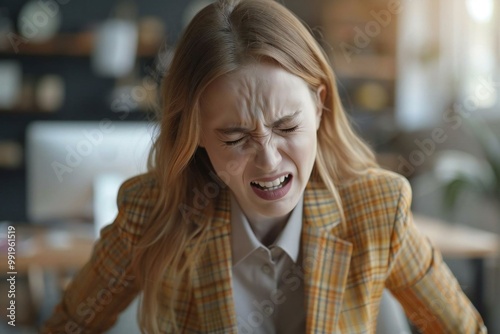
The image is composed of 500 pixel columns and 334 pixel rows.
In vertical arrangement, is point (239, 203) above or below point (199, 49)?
below

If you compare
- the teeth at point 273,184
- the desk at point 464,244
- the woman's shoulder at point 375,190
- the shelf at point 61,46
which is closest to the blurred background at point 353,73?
the shelf at point 61,46

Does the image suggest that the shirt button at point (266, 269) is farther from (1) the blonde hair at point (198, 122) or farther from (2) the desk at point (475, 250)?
(2) the desk at point (475, 250)

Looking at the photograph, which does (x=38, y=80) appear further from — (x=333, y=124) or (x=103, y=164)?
(x=333, y=124)

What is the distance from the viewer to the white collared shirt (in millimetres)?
1166

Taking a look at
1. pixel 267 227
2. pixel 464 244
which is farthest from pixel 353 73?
pixel 267 227

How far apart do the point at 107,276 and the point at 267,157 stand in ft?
1.40

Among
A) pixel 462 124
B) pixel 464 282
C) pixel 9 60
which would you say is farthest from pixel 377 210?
pixel 9 60

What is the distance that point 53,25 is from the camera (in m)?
4.53

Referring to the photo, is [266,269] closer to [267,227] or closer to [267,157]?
[267,227]

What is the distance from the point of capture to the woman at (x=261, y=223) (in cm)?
101

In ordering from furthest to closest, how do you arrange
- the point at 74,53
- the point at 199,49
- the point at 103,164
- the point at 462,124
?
the point at 74,53
the point at 462,124
the point at 103,164
the point at 199,49

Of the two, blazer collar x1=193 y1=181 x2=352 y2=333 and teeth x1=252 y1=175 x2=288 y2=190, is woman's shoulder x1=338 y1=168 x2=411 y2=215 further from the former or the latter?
teeth x1=252 y1=175 x2=288 y2=190

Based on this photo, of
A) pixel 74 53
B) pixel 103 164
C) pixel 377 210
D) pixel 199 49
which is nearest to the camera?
pixel 199 49

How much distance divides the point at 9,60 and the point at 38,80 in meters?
0.25
